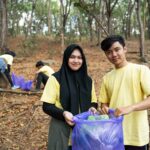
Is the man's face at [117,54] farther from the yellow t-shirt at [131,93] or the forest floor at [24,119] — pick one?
the forest floor at [24,119]

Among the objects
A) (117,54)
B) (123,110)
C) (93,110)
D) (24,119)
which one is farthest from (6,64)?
(123,110)

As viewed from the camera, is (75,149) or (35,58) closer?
(75,149)

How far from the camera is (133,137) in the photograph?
3002 millimetres

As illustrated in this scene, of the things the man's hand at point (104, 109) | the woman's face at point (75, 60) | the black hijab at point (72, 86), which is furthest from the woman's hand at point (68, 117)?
the woman's face at point (75, 60)

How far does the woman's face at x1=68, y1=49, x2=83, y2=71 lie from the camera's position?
3.08 metres

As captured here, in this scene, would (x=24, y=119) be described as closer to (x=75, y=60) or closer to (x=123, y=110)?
(x=75, y=60)

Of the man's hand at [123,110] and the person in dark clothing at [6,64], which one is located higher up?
the person in dark clothing at [6,64]

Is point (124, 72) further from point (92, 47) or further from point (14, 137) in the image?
point (92, 47)

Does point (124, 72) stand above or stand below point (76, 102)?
above

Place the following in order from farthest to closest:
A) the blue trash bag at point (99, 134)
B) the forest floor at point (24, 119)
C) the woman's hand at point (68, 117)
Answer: the forest floor at point (24, 119) < the woman's hand at point (68, 117) < the blue trash bag at point (99, 134)

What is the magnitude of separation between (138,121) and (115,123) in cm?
34

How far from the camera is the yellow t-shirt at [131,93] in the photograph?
291cm

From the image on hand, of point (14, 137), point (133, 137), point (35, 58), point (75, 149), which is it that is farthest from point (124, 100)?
point (35, 58)

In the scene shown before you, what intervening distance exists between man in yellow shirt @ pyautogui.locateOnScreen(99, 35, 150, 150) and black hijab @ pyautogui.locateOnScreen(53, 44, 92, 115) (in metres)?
0.21
